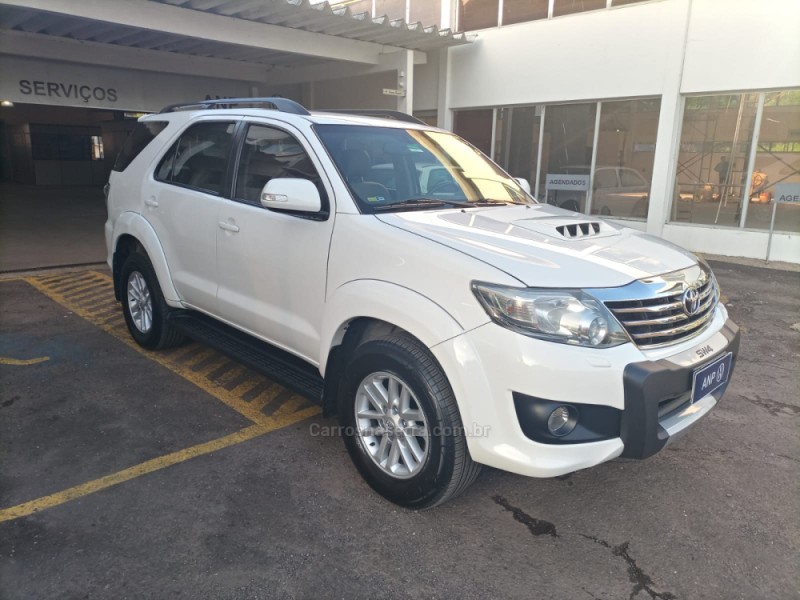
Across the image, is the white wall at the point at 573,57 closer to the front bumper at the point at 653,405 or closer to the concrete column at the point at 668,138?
the concrete column at the point at 668,138

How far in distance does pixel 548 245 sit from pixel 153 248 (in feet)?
10.5

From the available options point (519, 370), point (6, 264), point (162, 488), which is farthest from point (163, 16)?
point (519, 370)

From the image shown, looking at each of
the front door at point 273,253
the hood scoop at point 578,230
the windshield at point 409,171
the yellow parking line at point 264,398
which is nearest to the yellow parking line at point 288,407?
the yellow parking line at point 264,398

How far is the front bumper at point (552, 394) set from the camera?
93.4 inches

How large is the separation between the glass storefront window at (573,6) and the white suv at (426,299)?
9.41 m

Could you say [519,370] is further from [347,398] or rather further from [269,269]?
[269,269]

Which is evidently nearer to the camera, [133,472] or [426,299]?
[426,299]

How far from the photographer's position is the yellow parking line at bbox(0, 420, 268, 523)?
112 inches

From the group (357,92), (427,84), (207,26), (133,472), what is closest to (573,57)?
(427,84)

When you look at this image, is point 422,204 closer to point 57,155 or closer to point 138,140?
point 138,140

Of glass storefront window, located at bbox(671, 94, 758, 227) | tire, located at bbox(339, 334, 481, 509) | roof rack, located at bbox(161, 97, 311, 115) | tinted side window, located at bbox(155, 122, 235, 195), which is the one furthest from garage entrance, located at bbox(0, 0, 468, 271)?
tire, located at bbox(339, 334, 481, 509)

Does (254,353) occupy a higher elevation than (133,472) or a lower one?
higher

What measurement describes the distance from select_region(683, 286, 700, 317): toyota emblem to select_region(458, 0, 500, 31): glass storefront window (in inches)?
478

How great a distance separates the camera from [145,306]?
4.90 meters
